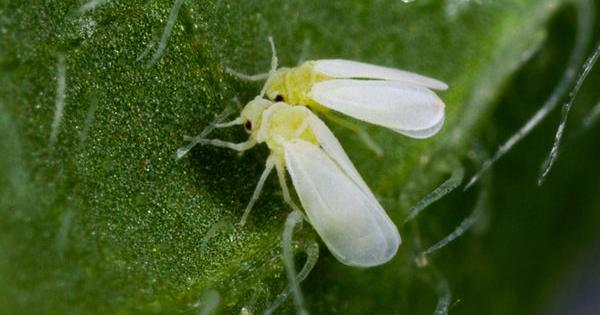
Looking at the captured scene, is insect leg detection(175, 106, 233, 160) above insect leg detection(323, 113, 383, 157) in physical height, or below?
above

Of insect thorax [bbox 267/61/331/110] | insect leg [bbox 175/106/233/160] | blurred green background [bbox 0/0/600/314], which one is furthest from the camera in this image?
insect thorax [bbox 267/61/331/110]

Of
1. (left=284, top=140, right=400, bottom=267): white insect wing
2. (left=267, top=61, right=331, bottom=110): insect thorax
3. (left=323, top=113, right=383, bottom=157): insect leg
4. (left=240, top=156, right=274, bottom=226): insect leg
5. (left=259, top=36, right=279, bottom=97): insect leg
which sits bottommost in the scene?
(left=284, top=140, right=400, bottom=267): white insect wing

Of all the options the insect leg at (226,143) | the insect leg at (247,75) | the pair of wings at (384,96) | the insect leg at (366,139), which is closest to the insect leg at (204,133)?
the insect leg at (226,143)

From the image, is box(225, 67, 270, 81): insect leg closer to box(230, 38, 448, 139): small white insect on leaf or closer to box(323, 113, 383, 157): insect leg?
box(230, 38, 448, 139): small white insect on leaf

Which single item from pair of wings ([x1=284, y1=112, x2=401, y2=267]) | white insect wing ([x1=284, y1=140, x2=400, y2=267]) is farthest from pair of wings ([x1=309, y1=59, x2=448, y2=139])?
white insect wing ([x1=284, y1=140, x2=400, y2=267])

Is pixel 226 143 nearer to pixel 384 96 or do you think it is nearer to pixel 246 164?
pixel 246 164

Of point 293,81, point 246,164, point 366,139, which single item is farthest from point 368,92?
point 246,164

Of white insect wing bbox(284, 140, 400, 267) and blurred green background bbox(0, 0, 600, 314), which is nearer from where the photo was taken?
blurred green background bbox(0, 0, 600, 314)
